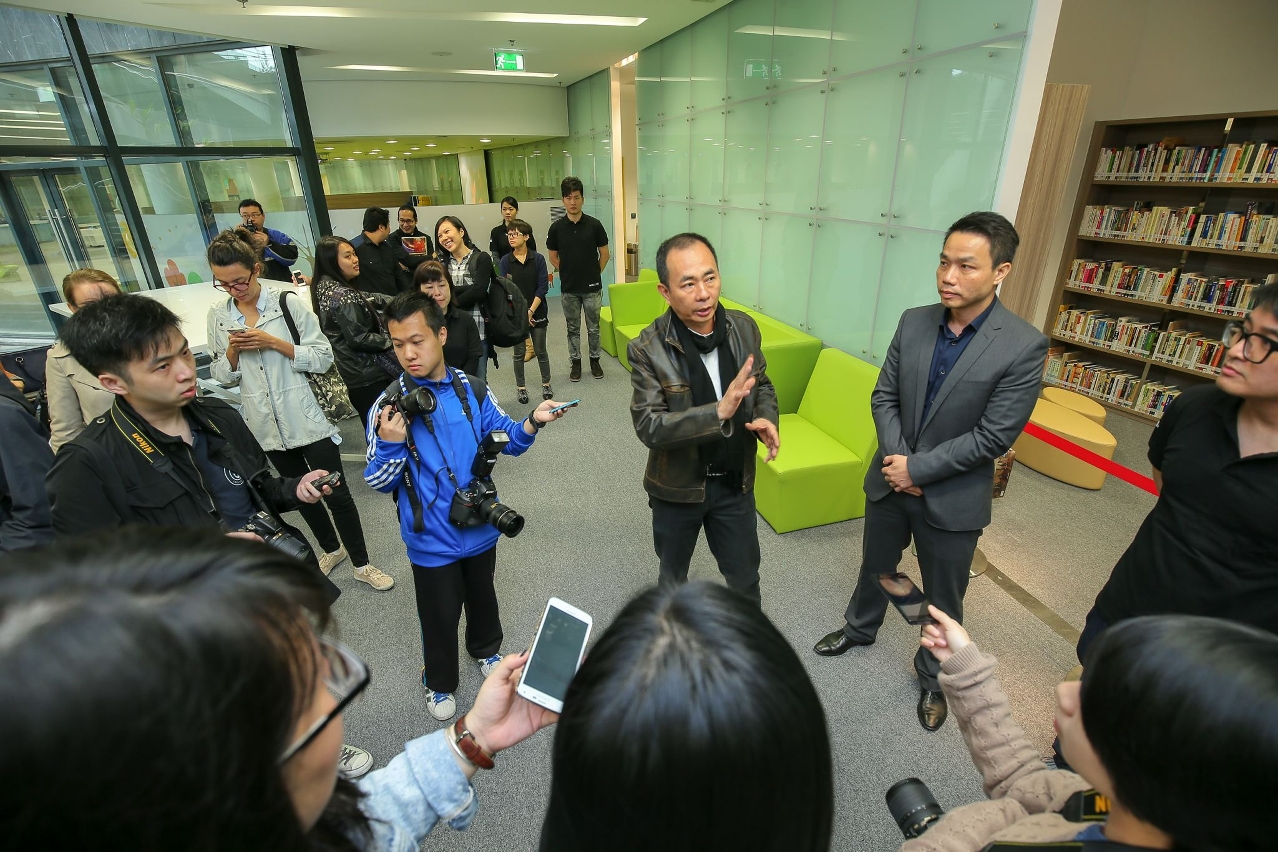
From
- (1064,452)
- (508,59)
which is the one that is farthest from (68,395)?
(508,59)

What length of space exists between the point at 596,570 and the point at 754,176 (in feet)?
10.9

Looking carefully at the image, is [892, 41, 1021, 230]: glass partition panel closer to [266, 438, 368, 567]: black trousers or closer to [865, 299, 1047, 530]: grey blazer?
[865, 299, 1047, 530]: grey blazer

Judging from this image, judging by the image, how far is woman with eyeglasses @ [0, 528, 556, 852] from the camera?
0.33m

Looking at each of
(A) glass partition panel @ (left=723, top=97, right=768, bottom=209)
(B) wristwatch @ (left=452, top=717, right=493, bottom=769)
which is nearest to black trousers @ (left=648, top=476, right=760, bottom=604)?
(B) wristwatch @ (left=452, top=717, right=493, bottom=769)

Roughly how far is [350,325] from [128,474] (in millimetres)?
1786

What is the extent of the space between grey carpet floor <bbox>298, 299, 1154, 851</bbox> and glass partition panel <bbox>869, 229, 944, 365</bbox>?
1.18m

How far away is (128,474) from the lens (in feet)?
4.74

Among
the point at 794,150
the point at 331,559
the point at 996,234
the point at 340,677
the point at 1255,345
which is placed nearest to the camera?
the point at 340,677

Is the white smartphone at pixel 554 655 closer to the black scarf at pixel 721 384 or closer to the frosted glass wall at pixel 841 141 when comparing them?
the black scarf at pixel 721 384

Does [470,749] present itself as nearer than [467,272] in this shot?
Yes

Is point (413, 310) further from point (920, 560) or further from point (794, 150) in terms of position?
point (794, 150)

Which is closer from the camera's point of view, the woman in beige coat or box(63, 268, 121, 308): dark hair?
the woman in beige coat

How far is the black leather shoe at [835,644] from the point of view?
232cm

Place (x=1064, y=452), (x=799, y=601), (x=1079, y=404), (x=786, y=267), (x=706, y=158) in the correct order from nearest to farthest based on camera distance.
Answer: (x=799, y=601), (x=1064, y=452), (x=1079, y=404), (x=786, y=267), (x=706, y=158)
